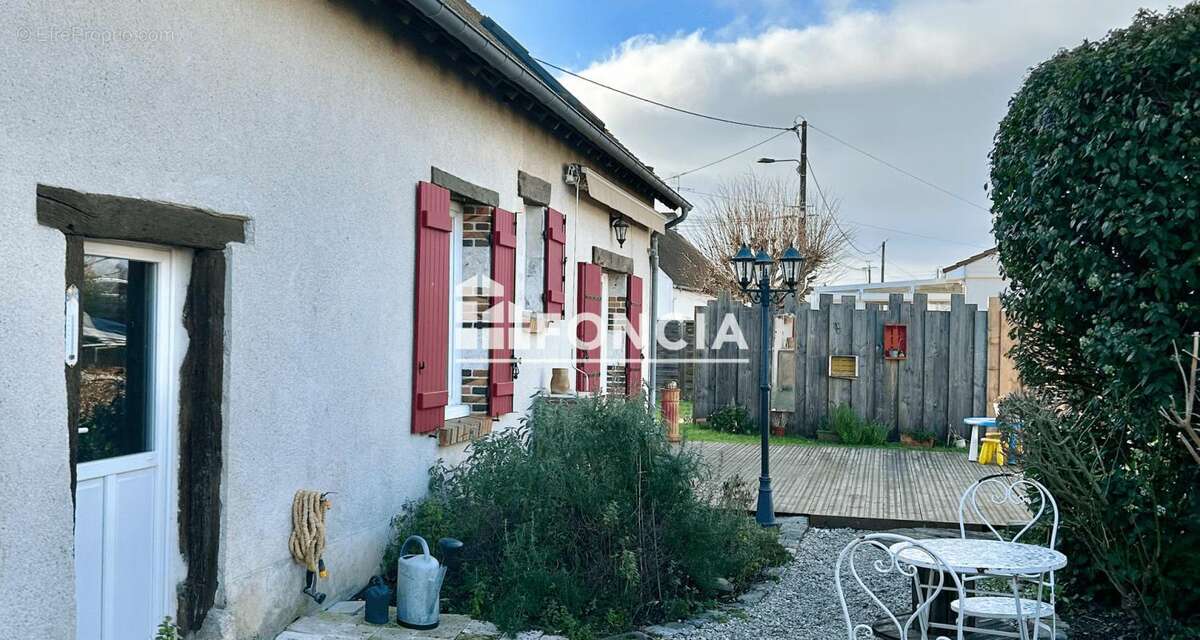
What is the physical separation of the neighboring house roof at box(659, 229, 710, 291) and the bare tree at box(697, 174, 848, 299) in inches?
120

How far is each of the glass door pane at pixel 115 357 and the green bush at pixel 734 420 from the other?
36.9 ft

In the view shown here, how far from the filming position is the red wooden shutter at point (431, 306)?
6.18 meters

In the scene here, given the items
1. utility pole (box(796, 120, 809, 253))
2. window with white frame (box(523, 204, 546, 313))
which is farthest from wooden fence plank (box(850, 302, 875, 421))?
utility pole (box(796, 120, 809, 253))

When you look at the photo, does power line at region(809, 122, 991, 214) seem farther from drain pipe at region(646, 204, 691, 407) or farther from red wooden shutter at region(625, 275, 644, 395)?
red wooden shutter at region(625, 275, 644, 395)

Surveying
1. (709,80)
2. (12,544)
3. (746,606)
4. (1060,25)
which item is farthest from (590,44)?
(12,544)

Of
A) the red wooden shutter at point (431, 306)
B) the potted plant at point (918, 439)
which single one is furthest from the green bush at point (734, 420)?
the red wooden shutter at point (431, 306)

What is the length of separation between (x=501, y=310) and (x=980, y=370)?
342 inches

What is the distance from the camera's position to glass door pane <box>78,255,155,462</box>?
12.4ft

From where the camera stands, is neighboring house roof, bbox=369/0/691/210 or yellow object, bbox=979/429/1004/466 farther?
yellow object, bbox=979/429/1004/466

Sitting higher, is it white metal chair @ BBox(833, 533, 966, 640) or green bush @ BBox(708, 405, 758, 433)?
white metal chair @ BBox(833, 533, 966, 640)

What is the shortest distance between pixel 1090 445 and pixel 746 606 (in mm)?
2116

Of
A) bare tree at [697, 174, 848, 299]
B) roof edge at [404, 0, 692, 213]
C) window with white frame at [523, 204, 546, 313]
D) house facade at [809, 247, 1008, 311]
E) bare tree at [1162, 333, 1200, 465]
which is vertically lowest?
bare tree at [1162, 333, 1200, 465]

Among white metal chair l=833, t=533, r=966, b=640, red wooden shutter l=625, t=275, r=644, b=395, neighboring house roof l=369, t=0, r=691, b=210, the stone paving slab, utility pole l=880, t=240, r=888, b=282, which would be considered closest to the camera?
white metal chair l=833, t=533, r=966, b=640

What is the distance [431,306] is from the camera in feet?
20.9
